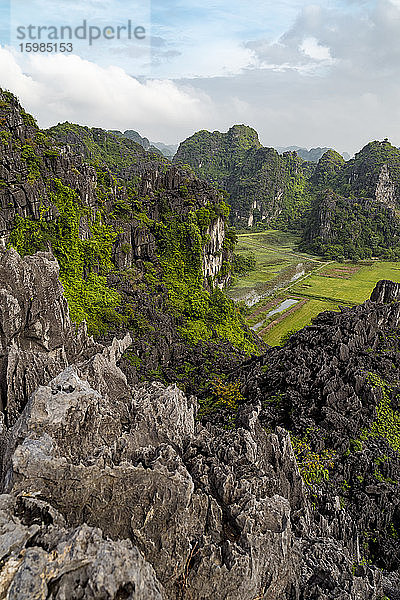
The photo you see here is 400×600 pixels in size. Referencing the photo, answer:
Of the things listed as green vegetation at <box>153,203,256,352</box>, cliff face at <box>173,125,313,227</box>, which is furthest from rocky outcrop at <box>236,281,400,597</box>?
cliff face at <box>173,125,313,227</box>

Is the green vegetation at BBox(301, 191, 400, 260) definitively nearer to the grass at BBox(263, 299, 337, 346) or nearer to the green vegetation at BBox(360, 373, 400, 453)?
Result: the grass at BBox(263, 299, 337, 346)

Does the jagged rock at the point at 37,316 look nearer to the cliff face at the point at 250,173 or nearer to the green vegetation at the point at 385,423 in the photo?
the green vegetation at the point at 385,423

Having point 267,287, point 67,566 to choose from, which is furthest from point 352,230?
point 67,566

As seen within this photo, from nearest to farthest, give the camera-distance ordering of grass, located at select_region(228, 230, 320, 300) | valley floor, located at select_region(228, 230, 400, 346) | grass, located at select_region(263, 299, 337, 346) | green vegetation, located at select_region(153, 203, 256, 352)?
green vegetation, located at select_region(153, 203, 256, 352)
grass, located at select_region(263, 299, 337, 346)
valley floor, located at select_region(228, 230, 400, 346)
grass, located at select_region(228, 230, 320, 300)

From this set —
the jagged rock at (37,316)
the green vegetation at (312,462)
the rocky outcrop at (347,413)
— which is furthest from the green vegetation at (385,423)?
the jagged rock at (37,316)

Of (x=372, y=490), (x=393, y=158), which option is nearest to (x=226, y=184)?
(x=393, y=158)

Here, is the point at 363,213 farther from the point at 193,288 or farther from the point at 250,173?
the point at 193,288
